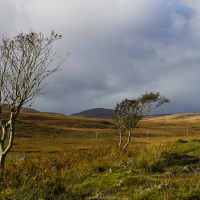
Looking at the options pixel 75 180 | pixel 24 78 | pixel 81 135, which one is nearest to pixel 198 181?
pixel 75 180

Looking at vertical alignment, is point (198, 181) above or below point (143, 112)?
below

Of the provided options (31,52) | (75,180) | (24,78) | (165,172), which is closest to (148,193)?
(165,172)

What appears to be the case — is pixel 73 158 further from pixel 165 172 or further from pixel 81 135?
pixel 81 135

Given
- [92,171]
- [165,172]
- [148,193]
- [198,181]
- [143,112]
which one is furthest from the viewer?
[143,112]

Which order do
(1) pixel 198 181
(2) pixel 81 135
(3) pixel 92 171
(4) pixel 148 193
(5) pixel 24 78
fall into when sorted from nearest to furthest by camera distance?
1. (4) pixel 148 193
2. (1) pixel 198 181
3. (3) pixel 92 171
4. (5) pixel 24 78
5. (2) pixel 81 135

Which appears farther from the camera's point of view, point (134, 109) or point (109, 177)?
point (134, 109)

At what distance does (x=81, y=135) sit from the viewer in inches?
5354

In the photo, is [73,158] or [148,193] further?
[73,158]

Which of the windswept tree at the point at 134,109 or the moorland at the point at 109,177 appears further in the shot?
the windswept tree at the point at 134,109

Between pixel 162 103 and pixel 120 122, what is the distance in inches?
257

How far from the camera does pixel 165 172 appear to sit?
13.8 m

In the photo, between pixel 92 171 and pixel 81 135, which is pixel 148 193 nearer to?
pixel 92 171

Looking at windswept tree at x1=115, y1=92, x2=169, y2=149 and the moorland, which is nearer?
the moorland

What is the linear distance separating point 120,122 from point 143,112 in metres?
3.87
